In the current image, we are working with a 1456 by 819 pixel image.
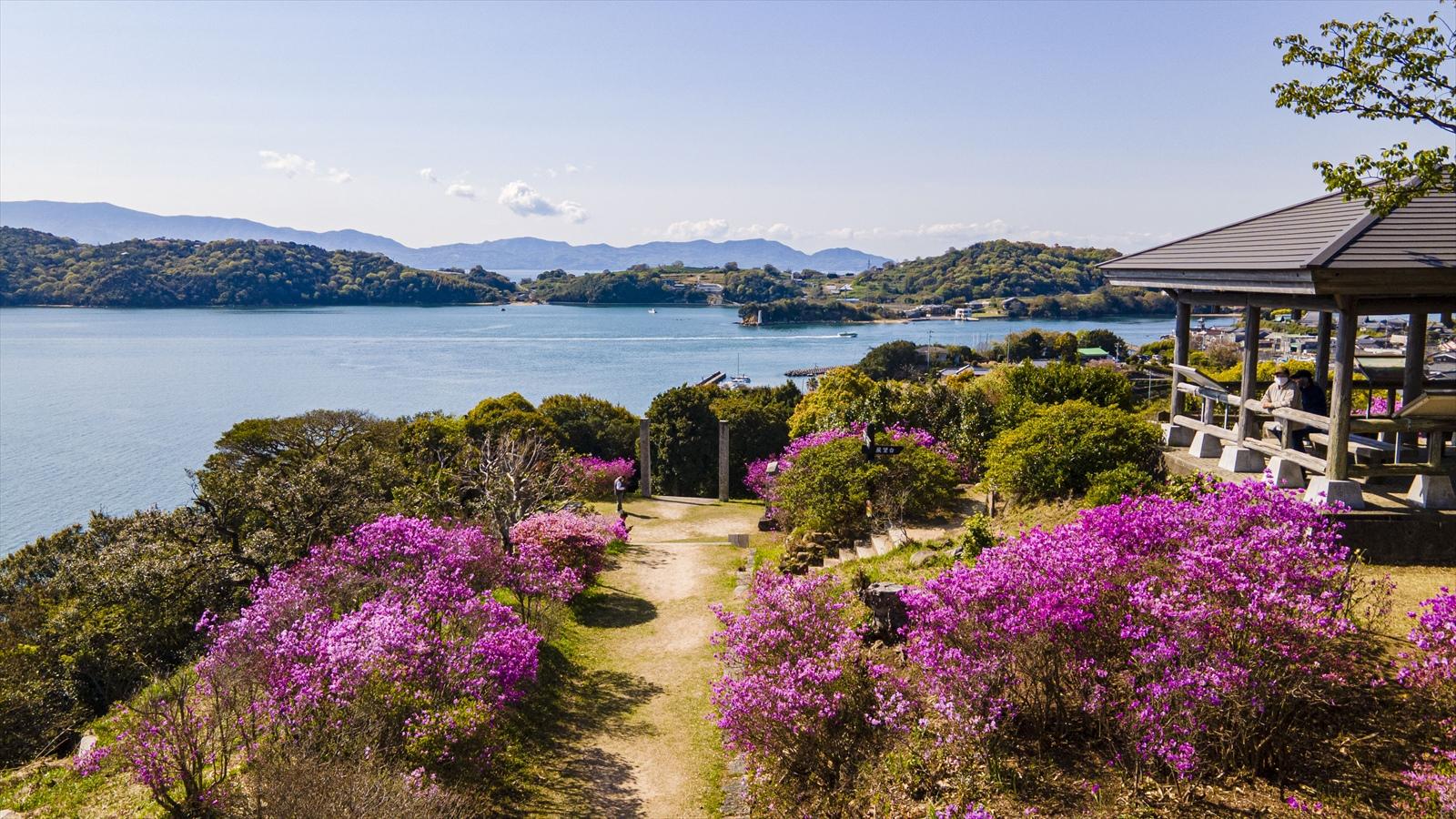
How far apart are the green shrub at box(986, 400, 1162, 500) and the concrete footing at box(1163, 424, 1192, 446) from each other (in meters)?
0.14

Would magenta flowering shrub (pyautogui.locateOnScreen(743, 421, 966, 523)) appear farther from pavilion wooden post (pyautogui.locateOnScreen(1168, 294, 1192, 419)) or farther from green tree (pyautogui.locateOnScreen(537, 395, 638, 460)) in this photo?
green tree (pyautogui.locateOnScreen(537, 395, 638, 460))

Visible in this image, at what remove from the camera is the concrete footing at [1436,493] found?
295 inches

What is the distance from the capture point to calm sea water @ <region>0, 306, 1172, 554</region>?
4003 centimetres

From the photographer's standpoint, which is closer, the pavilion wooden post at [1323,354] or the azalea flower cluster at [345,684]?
the azalea flower cluster at [345,684]

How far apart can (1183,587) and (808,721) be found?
Result: 8.63 feet

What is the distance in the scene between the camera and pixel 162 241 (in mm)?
167375

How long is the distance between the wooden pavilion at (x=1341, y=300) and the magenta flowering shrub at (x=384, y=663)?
24.6ft

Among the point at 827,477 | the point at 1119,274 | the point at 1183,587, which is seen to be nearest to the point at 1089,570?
the point at 1183,587

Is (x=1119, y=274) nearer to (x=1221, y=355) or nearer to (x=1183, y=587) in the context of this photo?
(x=1183, y=587)

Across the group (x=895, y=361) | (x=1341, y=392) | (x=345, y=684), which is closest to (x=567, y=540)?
(x=345, y=684)


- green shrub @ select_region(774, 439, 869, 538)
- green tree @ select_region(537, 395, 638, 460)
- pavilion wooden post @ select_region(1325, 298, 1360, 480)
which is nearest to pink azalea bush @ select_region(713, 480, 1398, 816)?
pavilion wooden post @ select_region(1325, 298, 1360, 480)

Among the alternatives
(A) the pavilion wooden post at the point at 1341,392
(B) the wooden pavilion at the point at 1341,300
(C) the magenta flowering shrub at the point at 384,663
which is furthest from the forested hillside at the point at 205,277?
(A) the pavilion wooden post at the point at 1341,392

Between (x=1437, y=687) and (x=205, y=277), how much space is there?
16715 centimetres

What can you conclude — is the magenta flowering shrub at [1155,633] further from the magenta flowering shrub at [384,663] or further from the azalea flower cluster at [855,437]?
the azalea flower cluster at [855,437]
